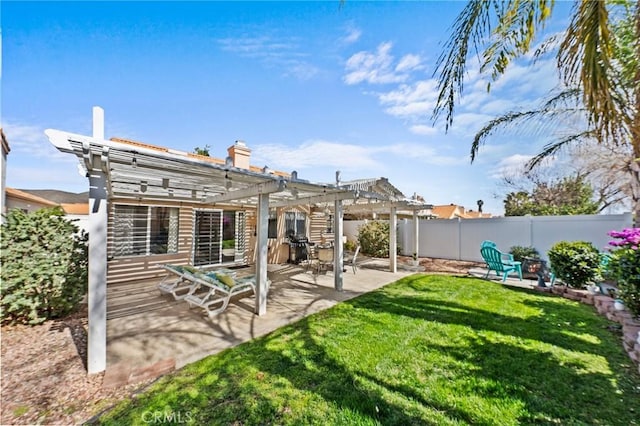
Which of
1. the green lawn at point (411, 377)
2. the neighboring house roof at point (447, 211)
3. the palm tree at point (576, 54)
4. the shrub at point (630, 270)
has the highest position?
the palm tree at point (576, 54)

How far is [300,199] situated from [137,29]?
7.10 m

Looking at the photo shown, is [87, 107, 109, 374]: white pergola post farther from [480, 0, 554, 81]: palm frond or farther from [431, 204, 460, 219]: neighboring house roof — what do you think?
[431, 204, 460, 219]: neighboring house roof

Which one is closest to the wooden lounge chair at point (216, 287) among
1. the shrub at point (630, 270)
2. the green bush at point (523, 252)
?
the shrub at point (630, 270)

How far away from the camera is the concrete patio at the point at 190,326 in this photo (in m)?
3.86

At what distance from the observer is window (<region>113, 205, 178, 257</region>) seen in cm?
877

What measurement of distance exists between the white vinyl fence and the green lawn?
21.7ft

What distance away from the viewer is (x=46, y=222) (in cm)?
507

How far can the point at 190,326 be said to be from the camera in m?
5.07

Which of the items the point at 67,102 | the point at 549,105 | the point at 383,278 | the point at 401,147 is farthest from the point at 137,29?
the point at 549,105

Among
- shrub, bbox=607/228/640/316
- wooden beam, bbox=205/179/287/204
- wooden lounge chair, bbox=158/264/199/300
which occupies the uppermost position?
wooden beam, bbox=205/179/287/204

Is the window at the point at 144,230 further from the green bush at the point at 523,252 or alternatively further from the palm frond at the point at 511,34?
the green bush at the point at 523,252

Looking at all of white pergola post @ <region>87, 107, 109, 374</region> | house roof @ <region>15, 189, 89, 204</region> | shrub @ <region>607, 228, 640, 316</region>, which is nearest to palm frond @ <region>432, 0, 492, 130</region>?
shrub @ <region>607, 228, 640, 316</region>

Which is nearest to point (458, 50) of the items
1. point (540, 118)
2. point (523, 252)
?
point (540, 118)

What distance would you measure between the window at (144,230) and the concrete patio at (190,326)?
1.74 metres
